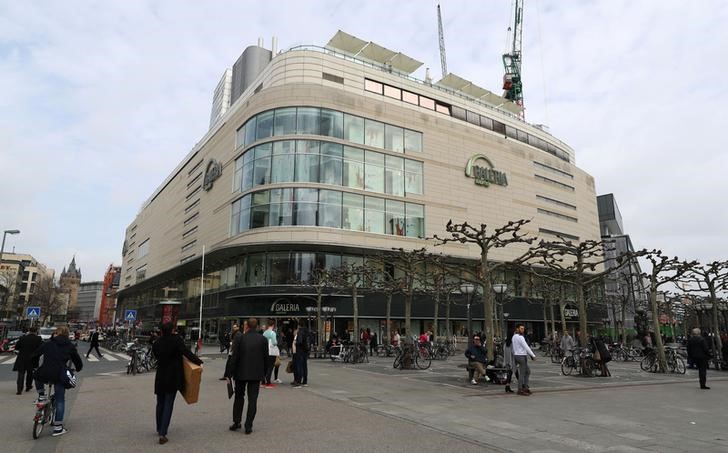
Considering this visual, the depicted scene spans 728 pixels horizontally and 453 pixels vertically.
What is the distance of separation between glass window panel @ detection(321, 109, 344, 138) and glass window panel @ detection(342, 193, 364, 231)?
5951 millimetres

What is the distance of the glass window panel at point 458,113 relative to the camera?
180ft

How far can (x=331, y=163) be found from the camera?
141 ft

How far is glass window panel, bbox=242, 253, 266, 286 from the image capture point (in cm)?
4222

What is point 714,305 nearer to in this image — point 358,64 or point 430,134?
point 430,134

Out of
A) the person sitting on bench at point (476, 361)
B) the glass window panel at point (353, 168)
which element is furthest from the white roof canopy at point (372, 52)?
the person sitting on bench at point (476, 361)

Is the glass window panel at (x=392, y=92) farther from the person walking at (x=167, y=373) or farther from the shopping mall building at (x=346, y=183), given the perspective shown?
the person walking at (x=167, y=373)

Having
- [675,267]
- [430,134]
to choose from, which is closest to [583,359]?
[675,267]

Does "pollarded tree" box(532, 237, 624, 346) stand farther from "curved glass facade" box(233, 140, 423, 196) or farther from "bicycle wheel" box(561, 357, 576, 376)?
"curved glass facade" box(233, 140, 423, 196)

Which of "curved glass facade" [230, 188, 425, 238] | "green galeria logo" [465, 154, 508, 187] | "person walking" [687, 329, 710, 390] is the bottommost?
"person walking" [687, 329, 710, 390]

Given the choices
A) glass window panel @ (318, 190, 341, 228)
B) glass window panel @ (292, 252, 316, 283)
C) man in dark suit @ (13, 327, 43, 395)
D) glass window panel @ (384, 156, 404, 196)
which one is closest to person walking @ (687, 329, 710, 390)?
man in dark suit @ (13, 327, 43, 395)

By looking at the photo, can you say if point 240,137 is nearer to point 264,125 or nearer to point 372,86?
point 264,125

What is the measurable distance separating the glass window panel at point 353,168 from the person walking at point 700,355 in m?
31.6

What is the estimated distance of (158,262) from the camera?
7681cm

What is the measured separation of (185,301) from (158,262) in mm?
18985
